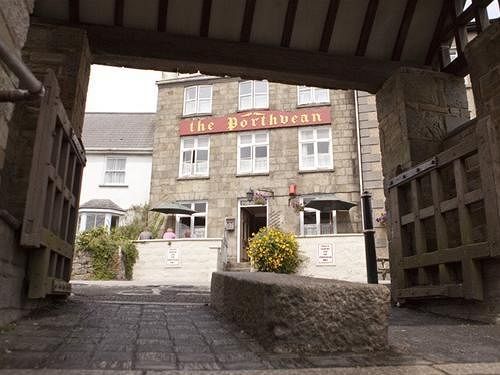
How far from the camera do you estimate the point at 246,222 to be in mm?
17516

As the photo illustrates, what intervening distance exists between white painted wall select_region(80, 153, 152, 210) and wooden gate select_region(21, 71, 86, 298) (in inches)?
575

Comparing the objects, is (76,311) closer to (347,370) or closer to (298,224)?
(347,370)

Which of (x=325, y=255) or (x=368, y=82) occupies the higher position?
(x=368, y=82)

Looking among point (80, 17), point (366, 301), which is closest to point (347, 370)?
point (366, 301)

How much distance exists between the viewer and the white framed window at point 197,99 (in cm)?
1877

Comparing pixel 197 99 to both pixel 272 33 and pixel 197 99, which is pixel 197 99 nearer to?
pixel 197 99

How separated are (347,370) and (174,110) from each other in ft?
58.1

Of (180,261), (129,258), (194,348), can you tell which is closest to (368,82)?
(194,348)

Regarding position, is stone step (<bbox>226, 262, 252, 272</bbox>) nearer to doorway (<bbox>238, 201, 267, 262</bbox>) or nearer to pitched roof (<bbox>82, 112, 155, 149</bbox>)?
doorway (<bbox>238, 201, 267, 262</bbox>)

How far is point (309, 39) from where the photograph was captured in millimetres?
5633

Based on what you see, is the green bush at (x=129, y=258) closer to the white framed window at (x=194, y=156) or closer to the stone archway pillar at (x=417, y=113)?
the white framed window at (x=194, y=156)

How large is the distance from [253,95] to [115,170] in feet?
23.5

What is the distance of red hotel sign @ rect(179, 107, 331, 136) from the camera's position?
685 inches

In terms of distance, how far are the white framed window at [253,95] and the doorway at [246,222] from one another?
4184mm
